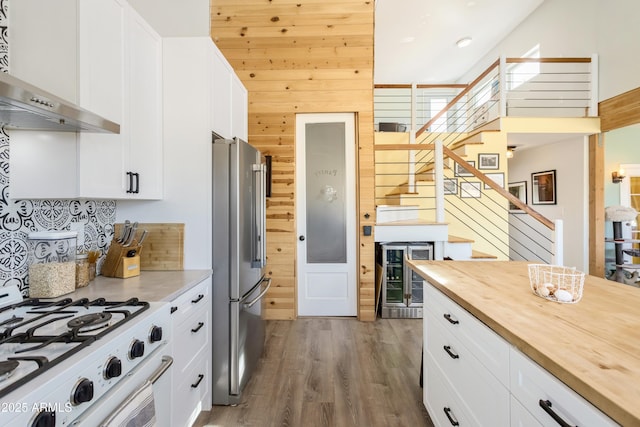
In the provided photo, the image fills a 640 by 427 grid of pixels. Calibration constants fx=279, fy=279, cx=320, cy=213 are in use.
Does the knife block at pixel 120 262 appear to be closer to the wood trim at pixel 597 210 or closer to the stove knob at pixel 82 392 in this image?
the stove knob at pixel 82 392

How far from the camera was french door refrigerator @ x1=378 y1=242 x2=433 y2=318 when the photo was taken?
3320 millimetres

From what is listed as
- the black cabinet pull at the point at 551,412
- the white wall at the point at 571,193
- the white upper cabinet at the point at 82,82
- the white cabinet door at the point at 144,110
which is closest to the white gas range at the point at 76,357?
the white upper cabinet at the point at 82,82

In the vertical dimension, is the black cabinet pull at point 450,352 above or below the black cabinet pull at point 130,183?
below

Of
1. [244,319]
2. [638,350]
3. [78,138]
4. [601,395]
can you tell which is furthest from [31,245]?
[638,350]

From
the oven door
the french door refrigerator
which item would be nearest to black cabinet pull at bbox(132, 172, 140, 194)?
the oven door

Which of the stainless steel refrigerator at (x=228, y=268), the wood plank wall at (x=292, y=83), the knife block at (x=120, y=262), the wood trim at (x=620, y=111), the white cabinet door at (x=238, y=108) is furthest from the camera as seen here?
the wood trim at (x=620, y=111)

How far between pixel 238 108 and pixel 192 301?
1736 millimetres

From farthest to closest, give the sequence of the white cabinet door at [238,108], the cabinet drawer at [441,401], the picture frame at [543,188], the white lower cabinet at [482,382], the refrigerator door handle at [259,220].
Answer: the picture frame at [543,188] < the white cabinet door at [238,108] < the refrigerator door handle at [259,220] < the cabinet drawer at [441,401] < the white lower cabinet at [482,382]

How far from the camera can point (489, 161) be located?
4.54 meters

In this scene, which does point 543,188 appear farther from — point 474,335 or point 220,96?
point 220,96

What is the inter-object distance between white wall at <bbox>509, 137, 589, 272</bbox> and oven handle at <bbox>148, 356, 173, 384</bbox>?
584 cm

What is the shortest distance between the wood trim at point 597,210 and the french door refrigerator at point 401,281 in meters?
3.13

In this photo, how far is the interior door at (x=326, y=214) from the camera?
3312 mm

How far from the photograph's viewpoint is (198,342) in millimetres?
1644
